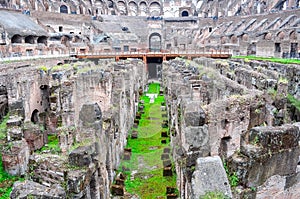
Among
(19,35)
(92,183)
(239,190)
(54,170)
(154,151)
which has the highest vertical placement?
(19,35)

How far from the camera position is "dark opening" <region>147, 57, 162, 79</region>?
4331 centimetres

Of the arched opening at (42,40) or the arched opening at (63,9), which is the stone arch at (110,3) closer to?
the arched opening at (63,9)

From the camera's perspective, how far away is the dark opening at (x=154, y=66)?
43.3 meters

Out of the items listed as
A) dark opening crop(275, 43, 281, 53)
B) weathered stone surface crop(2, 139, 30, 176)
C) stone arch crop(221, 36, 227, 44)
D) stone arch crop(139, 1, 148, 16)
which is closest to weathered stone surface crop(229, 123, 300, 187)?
weathered stone surface crop(2, 139, 30, 176)

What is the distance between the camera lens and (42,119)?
1622 cm

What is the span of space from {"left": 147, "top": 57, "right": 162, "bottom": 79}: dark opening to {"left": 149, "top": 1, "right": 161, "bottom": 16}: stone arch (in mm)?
30955

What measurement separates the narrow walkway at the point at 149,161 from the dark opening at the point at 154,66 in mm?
24150

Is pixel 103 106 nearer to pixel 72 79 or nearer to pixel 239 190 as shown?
pixel 72 79

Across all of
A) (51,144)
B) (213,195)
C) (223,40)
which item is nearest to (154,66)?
(223,40)

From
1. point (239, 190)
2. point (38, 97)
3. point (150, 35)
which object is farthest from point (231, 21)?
point (239, 190)

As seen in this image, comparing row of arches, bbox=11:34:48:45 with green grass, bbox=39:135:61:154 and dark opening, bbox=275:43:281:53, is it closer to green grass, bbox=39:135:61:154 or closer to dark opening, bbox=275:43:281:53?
green grass, bbox=39:135:61:154

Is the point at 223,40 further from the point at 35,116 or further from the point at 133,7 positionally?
the point at 35,116

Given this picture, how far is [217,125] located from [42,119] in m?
11.9

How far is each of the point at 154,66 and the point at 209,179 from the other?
40.1 m
